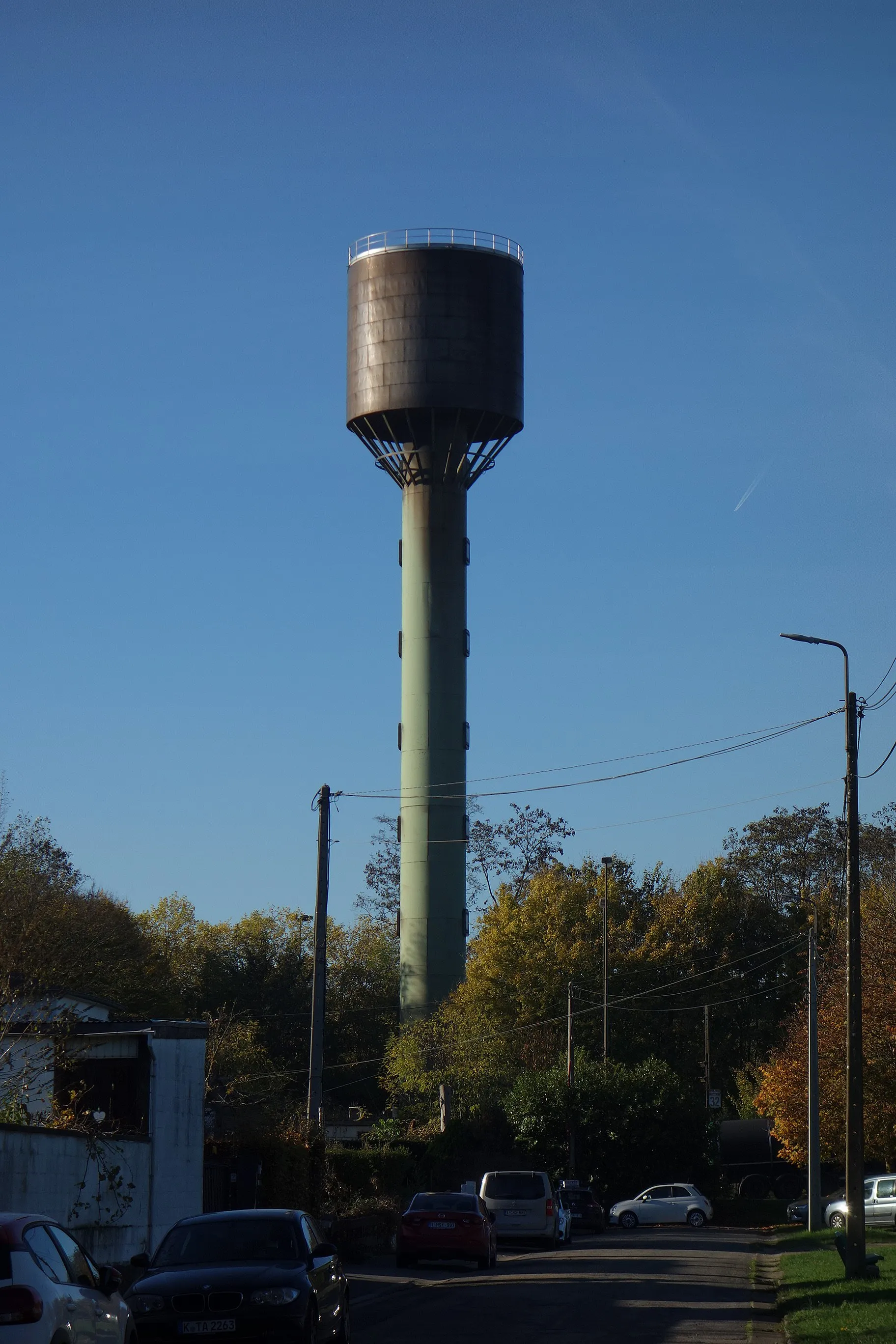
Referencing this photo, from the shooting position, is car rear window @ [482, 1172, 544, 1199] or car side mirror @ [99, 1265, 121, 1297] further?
car rear window @ [482, 1172, 544, 1199]

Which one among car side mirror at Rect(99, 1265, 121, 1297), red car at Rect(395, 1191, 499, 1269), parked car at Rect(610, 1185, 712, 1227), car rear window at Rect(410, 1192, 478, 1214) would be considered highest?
car side mirror at Rect(99, 1265, 121, 1297)

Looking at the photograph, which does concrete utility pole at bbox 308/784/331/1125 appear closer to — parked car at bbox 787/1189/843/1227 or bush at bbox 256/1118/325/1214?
bush at bbox 256/1118/325/1214

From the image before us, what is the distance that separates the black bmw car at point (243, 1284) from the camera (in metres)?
13.9

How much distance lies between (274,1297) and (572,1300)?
8.88m

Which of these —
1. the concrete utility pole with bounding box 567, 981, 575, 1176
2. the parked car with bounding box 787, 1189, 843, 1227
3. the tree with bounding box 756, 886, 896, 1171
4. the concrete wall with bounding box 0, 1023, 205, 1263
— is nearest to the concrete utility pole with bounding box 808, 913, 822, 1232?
the tree with bounding box 756, 886, 896, 1171

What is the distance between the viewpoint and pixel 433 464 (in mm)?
67062

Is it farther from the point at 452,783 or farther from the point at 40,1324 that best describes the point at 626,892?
the point at 40,1324

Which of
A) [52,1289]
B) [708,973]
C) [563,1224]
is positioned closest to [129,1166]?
[52,1289]

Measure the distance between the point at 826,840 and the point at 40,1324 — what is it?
7746 centimetres

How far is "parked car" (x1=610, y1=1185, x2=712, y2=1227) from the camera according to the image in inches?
2068

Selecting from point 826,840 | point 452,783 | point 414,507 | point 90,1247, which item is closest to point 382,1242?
point 90,1247

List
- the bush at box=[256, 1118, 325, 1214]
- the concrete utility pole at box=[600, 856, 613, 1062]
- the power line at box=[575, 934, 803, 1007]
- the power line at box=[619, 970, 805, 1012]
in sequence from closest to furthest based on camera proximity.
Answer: the bush at box=[256, 1118, 325, 1214] < the concrete utility pole at box=[600, 856, 613, 1062] < the power line at box=[575, 934, 803, 1007] < the power line at box=[619, 970, 805, 1012]

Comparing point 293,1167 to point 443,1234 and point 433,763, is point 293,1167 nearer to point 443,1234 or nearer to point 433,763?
point 443,1234

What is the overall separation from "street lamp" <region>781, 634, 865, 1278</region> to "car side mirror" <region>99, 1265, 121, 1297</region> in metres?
14.6
